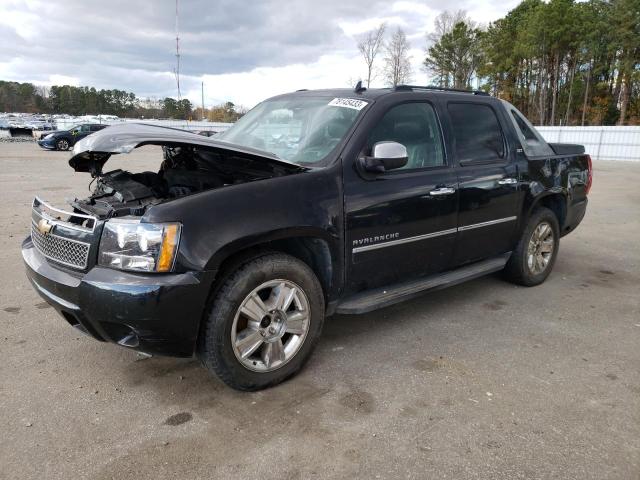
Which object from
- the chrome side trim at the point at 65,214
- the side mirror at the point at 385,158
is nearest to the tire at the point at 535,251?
the side mirror at the point at 385,158

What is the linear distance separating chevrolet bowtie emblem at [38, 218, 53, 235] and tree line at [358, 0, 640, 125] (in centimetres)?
4712

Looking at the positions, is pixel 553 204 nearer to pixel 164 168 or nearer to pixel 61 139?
pixel 164 168

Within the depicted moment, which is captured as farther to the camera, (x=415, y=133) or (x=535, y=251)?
(x=535, y=251)

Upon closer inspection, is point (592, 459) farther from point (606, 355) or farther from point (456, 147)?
point (456, 147)

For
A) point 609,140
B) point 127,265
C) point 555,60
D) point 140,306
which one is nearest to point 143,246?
point 127,265

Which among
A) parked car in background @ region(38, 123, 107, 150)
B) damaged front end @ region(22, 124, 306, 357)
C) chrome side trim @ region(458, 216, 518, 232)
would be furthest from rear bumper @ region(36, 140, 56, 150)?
chrome side trim @ region(458, 216, 518, 232)

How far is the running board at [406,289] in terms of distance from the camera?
340 centimetres

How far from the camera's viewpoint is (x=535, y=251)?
16.5 feet

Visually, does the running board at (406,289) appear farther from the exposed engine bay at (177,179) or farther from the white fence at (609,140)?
the white fence at (609,140)

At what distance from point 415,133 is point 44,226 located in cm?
263

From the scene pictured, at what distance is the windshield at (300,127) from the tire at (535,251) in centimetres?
230

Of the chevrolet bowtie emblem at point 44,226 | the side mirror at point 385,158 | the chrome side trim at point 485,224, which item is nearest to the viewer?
the chevrolet bowtie emblem at point 44,226

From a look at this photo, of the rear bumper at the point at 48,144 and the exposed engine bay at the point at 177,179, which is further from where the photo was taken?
the rear bumper at the point at 48,144


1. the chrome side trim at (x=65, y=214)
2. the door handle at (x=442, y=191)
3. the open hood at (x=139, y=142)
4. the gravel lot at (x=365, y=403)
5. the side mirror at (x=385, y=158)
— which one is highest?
the open hood at (x=139, y=142)
